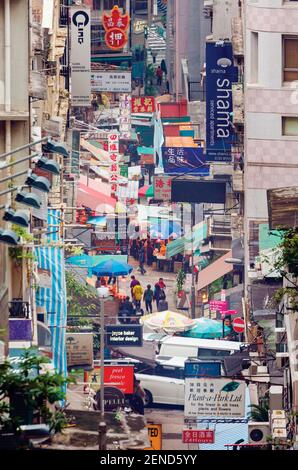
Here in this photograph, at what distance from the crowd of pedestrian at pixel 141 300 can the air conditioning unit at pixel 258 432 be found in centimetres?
2447

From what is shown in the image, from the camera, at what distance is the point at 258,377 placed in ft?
157

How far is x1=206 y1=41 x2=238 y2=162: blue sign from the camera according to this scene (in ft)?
219

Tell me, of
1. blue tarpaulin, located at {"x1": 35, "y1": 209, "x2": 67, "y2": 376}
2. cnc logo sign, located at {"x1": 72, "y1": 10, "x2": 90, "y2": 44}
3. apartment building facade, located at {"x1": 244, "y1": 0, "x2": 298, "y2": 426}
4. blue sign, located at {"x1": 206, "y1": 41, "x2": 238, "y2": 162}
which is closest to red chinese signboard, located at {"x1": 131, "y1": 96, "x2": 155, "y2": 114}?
cnc logo sign, located at {"x1": 72, "y1": 10, "x2": 90, "y2": 44}

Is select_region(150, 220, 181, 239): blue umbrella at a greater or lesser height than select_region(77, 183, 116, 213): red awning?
lesser

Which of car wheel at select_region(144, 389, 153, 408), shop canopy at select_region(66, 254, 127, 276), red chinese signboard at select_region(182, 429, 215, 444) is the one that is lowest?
car wheel at select_region(144, 389, 153, 408)

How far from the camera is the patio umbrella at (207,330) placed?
61.8 meters

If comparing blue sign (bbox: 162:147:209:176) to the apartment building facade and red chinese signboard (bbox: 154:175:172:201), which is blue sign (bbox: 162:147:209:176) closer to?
red chinese signboard (bbox: 154:175:172:201)

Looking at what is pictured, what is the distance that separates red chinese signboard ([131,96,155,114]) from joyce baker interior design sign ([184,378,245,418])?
7531 cm

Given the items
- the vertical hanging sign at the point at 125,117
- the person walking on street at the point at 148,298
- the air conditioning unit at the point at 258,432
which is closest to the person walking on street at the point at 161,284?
the person walking on street at the point at 148,298

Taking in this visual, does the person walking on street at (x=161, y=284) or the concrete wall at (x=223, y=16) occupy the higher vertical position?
the concrete wall at (x=223, y=16)

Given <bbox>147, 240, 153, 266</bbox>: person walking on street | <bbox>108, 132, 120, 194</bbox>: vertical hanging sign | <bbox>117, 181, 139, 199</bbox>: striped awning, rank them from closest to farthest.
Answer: <bbox>147, 240, 153, 266</bbox>: person walking on street
<bbox>108, 132, 120, 194</bbox>: vertical hanging sign
<bbox>117, 181, 139, 199</bbox>: striped awning

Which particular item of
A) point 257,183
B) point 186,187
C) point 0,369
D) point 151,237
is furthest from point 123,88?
point 0,369

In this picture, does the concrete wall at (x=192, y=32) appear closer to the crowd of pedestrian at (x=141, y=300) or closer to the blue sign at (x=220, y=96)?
the crowd of pedestrian at (x=141, y=300)

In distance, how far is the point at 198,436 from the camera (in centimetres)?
4628
